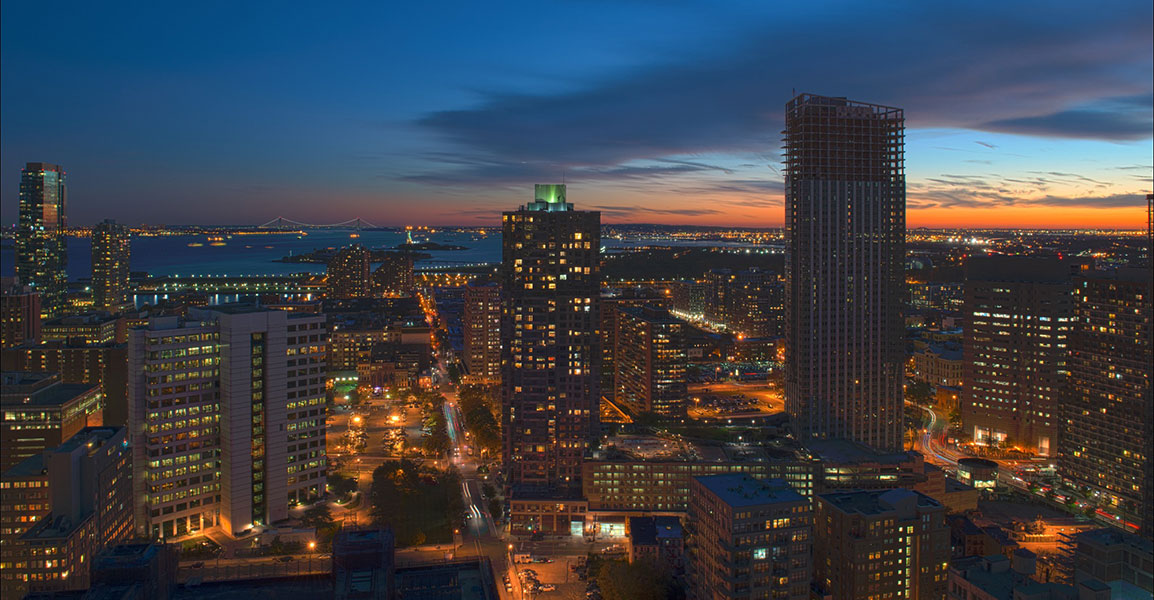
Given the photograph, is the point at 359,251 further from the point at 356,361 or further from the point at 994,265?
the point at 994,265

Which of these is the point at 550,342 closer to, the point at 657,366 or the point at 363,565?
the point at 657,366

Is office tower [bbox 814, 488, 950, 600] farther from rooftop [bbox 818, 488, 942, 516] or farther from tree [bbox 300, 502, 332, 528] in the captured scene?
tree [bbox 300, 502, 332, 528]

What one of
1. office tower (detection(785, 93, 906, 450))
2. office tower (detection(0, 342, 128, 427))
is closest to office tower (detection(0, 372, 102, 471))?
office tower (detection(0, 342, 128, 427))

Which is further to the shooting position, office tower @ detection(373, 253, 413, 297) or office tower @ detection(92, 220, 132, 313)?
office tower @ detection(373, 253, 413, 297)

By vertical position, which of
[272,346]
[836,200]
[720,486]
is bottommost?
[720,486]

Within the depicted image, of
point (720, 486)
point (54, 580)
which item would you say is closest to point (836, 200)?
point (720, 486)

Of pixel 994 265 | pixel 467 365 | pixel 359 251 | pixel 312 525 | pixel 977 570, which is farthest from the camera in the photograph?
pixel 359 251
